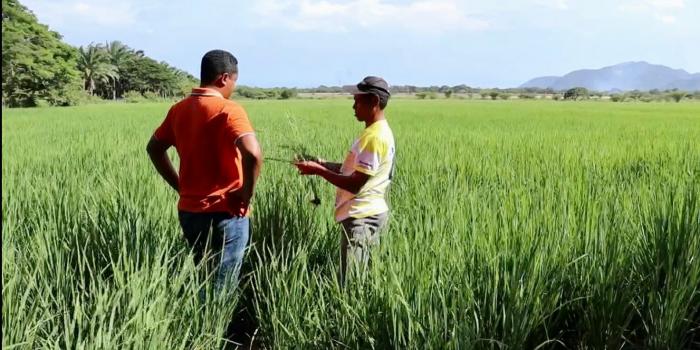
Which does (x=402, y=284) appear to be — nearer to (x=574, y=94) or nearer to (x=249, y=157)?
(x=249, y=157)

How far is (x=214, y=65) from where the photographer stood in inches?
99.3

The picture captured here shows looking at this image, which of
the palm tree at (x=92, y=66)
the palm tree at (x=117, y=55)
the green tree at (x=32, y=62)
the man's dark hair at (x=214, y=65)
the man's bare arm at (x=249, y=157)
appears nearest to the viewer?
the man's bare arm at (x=249, y=157)

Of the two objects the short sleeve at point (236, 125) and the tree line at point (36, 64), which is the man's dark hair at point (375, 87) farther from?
the tree line at point (36, 64)

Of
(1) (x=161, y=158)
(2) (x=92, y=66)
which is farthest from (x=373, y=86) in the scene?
(2) (x=92, y=66)

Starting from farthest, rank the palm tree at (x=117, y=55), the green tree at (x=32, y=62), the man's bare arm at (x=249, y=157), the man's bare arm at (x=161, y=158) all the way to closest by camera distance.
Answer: the palm tree at (x=117, y=55) → the green tree at (x=32, y=62) → the man's bare arm at (x=161, y=158) → the man's bare arm at (x=249, y=157)

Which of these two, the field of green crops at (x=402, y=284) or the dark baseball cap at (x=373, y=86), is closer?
the field of green crops at (x=402, y=284)

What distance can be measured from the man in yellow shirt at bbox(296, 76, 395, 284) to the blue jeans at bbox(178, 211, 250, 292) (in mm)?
398

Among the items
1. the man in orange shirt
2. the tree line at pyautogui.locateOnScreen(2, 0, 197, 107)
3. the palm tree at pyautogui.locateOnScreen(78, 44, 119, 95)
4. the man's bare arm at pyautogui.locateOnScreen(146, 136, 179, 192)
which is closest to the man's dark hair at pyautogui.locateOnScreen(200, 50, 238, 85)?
the man in orange shirt

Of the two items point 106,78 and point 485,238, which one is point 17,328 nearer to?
point 485,238

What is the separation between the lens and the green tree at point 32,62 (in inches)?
1332

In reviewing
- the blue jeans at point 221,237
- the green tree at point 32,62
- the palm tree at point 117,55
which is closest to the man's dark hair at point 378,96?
the blue jeans at point 221,237

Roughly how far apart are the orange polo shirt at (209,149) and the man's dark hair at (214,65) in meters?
0.06

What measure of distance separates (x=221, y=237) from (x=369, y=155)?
76 centimetres

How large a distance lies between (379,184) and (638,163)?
192 inches
